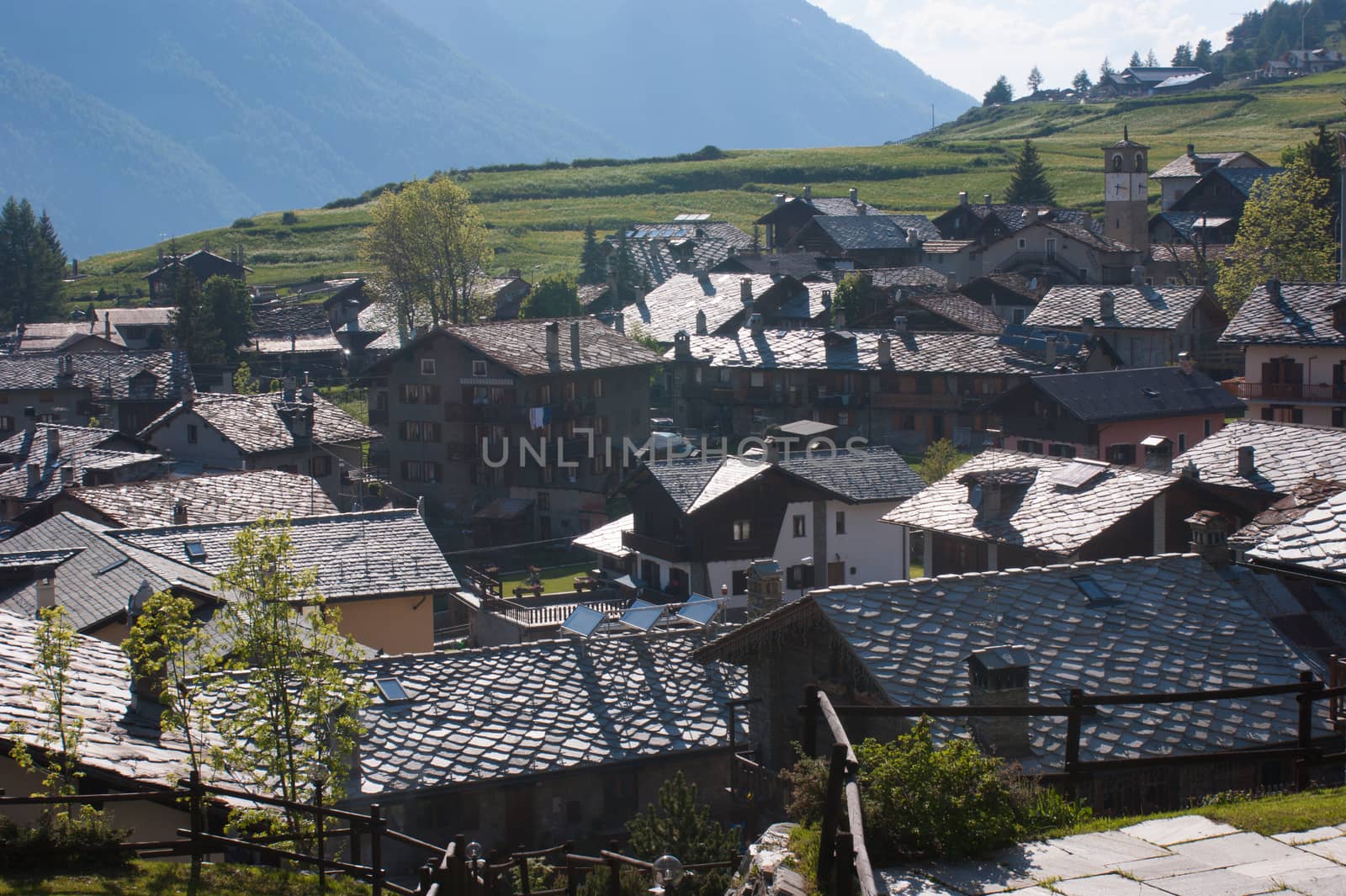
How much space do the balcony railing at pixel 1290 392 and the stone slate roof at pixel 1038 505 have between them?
21.3 m

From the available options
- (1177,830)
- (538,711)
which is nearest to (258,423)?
(538,711)

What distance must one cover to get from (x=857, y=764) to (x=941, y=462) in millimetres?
50425

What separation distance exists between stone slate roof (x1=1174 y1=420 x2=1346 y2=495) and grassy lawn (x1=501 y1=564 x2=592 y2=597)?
23520 millimetres

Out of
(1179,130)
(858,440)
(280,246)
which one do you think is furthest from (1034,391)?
(1179,130)

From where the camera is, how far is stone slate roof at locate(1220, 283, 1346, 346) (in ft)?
202

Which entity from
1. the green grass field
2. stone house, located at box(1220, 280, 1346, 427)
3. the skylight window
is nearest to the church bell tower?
the green grass field

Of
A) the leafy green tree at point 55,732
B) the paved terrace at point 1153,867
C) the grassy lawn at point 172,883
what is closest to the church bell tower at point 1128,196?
the leafy green tree at point 55,732

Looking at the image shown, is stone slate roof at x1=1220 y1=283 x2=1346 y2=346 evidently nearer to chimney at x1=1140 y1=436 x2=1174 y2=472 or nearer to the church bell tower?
chimney at x1=1140 y1=436 x2=1174 y2=472

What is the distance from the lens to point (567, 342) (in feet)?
252

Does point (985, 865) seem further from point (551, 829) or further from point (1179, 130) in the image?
point (1179, 130)

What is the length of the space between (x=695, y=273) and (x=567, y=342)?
3093 centimetres

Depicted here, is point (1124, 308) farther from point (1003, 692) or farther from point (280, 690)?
point (280, 690)

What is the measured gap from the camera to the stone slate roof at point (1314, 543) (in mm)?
19188

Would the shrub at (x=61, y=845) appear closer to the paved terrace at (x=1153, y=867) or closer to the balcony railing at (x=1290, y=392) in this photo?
the paved terrace at (x=1153, y=867)
